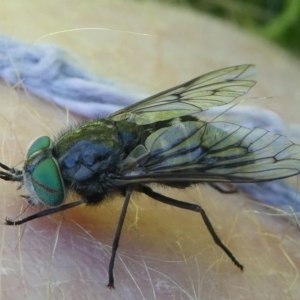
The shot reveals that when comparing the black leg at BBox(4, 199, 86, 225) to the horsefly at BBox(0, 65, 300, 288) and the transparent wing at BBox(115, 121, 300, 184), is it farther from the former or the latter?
the transparent wing at BBox(115, 121, 300, 184)

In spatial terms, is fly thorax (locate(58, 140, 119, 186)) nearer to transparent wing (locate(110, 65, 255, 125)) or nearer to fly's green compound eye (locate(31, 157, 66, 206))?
fly's green compound eye (locate(31, 157, 66, 206))

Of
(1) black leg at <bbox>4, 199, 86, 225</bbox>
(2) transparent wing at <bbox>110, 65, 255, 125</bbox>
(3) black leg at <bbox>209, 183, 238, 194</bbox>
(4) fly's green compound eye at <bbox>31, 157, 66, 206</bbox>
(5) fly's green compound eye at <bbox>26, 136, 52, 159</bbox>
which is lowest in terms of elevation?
(3) black leg at <bbox>209, 183, 238, 194</bbox>

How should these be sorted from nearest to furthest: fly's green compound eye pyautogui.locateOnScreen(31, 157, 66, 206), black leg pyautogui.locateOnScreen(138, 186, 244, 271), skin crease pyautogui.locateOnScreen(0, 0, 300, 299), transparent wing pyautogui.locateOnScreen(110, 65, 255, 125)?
1. skin crease pyautogui.locateOnScreen(0, 0, 300, 299)
2. fly's green compound eye pyautogui.locateOnScreen(31, 157, 66, 206)
3. black leg pyautogui.locateOnScreen(138, 186, 244, 271)
4. transparent wing pyautogui.locateOnScreen(110, 65, 255, 125)

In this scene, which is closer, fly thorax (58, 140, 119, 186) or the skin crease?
the skin crease

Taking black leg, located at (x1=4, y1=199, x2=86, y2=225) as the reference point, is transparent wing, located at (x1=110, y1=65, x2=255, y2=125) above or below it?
above

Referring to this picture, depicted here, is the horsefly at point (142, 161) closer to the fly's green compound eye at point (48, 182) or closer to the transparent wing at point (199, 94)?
the fly's green compound eye at point (48, 182)

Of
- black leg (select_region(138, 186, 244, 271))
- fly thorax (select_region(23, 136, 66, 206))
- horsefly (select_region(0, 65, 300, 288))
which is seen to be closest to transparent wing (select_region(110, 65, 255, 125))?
horsefly (select_region(0, 65, 300, 288))

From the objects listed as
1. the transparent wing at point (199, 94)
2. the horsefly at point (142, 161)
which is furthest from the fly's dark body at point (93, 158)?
the transparent wing at point (199, 94)

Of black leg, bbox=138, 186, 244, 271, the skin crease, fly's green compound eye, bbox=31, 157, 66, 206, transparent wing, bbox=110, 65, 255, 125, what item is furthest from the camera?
transparent wing, bbox=110, 65, 255, 125
